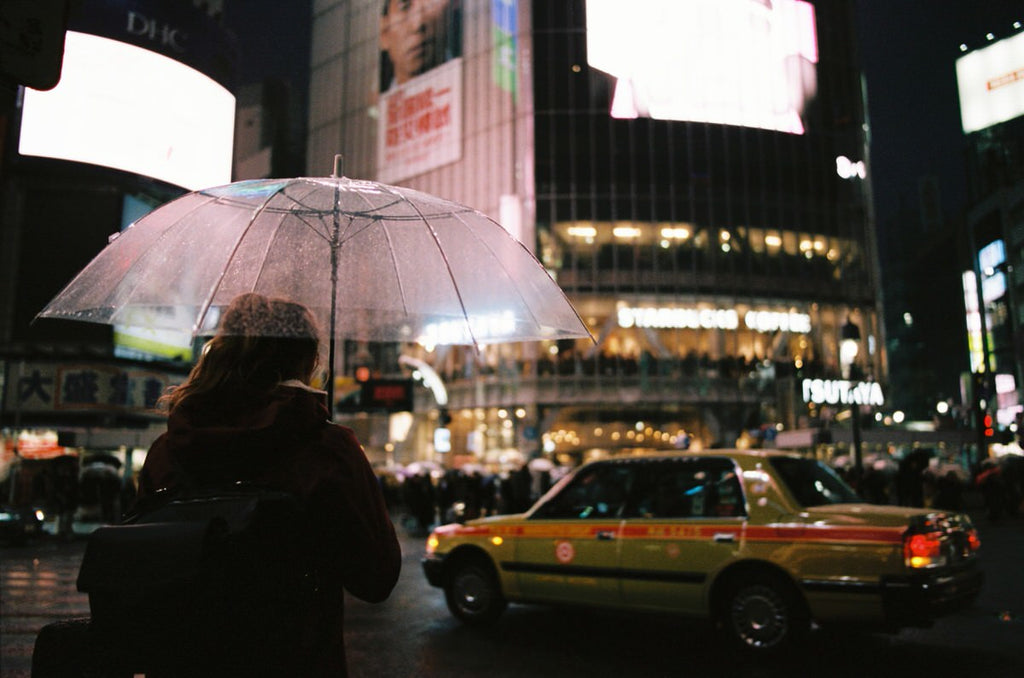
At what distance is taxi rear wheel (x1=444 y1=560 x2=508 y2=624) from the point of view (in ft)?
26.8

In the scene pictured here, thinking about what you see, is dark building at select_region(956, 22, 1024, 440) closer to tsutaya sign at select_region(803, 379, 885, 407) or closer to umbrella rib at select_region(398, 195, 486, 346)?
tsutaya sign at select_region(803, 379, 885, 407)

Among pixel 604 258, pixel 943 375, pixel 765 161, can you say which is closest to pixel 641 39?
pixel 765 161

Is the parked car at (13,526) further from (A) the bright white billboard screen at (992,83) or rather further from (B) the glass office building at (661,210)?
(A) the bright white billboard screen at (992,83)

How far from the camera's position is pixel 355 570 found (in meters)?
2.03

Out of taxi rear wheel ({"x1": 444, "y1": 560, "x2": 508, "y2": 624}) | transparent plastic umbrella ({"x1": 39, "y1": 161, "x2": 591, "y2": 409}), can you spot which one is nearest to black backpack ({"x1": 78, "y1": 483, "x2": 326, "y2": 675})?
transparent plastic umbrella ({"x1": 39, "y1": 161, "x2": 591, "y2": 409})

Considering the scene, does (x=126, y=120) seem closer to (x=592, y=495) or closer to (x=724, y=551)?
(x=592, y=495)

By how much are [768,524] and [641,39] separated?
151ft

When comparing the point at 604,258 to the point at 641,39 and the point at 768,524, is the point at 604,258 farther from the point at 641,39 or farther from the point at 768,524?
the point at 768,524

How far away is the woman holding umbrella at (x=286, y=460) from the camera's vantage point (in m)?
1.95

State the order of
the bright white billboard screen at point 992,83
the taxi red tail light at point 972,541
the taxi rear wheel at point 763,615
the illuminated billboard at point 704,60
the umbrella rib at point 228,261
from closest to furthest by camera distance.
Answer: the umbrella rib at point 228,261
the taxi rear wheel at point 763,615
the taxi red tail light at point 972,541
the illuminated billboard at point 704,60
the bright white billboard screen at point 992,83

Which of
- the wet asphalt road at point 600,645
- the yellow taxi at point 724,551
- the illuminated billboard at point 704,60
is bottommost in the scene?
the wet asphalt road at point 600,645

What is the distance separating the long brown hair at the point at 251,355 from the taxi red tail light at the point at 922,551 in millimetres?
5481

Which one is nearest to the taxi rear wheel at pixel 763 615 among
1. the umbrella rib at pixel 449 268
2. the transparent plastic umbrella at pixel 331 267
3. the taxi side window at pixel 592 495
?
the taxi side window at pixel 592 495

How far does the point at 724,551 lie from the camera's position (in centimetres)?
687
